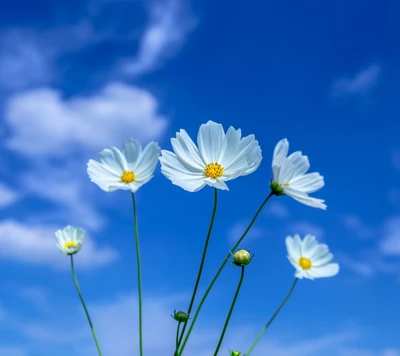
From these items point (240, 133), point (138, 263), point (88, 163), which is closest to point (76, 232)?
point (88, 163)

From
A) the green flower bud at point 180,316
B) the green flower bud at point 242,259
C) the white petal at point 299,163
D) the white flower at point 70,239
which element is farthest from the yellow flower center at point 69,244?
the white petal at point 299,163

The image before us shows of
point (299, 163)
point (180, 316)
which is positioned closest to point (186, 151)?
point (299, 163)

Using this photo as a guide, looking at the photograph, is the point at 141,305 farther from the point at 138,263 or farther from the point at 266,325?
the point at 266,325

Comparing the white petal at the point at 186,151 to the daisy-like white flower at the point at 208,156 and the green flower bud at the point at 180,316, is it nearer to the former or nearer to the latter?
the daisy-like white flower at the point at 208,156

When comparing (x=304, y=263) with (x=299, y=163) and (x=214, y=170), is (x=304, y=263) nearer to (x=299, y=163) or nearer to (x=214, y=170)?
(x=299, y=163)

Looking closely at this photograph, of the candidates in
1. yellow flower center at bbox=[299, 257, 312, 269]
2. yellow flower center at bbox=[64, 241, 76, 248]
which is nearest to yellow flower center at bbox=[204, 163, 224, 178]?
yellow flower center at bbox=[299, 257, 312, 269]

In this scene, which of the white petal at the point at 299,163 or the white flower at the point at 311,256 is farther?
the white flower at the point at 311,256
